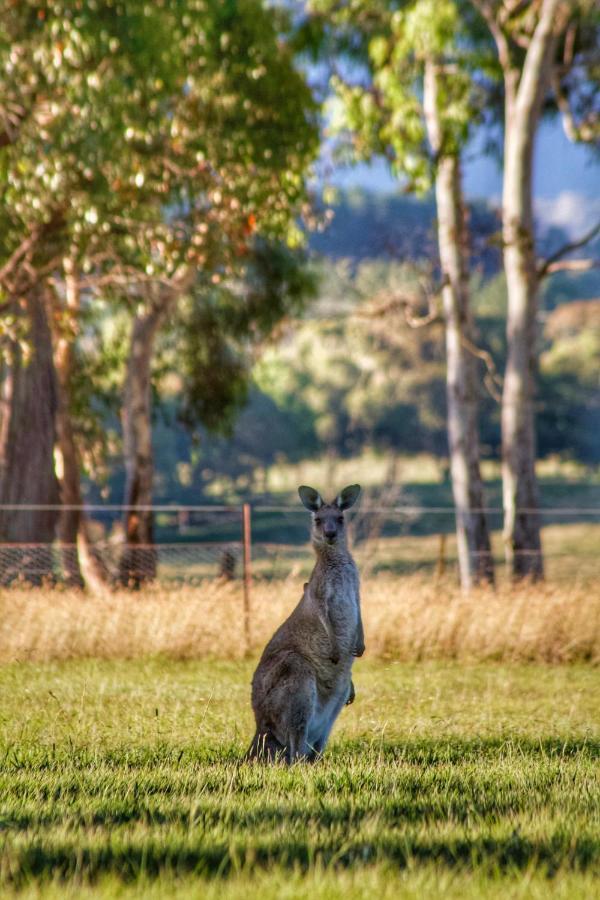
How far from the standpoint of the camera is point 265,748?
712 centimetres

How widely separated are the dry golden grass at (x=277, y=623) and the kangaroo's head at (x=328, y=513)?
250 inches

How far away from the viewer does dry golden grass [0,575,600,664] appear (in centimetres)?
1375

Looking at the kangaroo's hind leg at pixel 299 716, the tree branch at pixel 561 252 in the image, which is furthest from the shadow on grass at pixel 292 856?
the tree branch at pixel 561 252

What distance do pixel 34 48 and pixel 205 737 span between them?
10559 mm

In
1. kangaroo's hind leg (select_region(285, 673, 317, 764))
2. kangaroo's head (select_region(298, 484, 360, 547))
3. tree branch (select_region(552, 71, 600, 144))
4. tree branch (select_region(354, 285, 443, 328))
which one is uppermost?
tree branch (select_region(552, 71, 600, 144))

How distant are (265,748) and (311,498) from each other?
5.29 ft

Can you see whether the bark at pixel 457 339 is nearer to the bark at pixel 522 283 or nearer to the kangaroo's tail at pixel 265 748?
the bark at pixel 522 283

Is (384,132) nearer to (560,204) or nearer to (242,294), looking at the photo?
(242,294)

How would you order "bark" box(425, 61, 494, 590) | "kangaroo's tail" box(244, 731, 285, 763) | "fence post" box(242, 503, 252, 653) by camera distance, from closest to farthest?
"kangaroo's tail" box(244, 731, 285, 763), "fence post" box(242, 503, 252, 653), "bark" box(425, 61, 494, 590)

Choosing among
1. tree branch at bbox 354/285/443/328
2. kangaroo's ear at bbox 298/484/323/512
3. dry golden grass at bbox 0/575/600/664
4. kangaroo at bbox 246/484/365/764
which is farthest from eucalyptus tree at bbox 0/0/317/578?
kangaroo at bbox 246/484/365/764

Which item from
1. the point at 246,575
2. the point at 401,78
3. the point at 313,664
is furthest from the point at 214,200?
the point at 313,664

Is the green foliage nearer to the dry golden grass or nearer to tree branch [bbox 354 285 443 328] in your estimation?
tree branch [bbox 354 285 443 328]

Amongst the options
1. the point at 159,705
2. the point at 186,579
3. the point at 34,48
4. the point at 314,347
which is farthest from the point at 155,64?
the point at 314,347

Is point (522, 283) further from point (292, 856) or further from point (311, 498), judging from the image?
point (292, 856)
